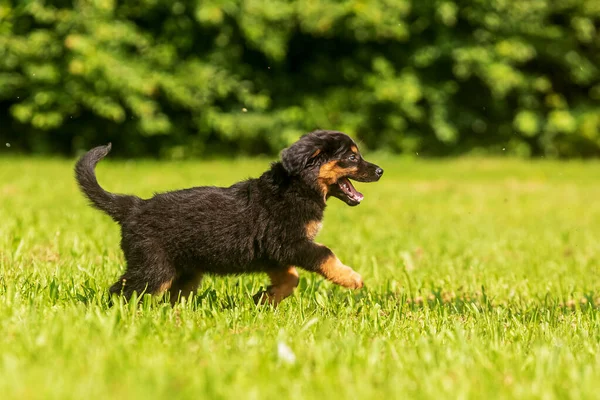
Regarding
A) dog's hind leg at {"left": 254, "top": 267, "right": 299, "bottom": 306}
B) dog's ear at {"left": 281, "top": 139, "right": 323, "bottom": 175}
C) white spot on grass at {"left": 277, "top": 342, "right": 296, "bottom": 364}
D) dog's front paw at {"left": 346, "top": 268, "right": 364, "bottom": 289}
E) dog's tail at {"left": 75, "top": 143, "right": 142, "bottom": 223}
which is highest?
dog's ear at {"left": 281, "top": 139, "right": 323, "bottom": 175}

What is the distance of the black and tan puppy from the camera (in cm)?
421

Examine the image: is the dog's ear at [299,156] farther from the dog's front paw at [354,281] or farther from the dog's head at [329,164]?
the dog's front paw at [354,281]

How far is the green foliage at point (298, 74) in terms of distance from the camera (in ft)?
53.7

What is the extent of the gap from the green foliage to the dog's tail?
11692 millimetres

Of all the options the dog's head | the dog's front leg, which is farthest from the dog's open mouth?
the dog's front leg

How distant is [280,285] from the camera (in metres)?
4.58

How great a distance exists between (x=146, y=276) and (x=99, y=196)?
56cm

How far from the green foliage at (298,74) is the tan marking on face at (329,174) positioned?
1194cm

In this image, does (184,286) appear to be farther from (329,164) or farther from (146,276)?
(329,164)

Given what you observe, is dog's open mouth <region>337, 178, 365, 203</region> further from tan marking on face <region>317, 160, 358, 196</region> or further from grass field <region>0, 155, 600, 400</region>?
grass field <region>0, 155, 600, 400</region>

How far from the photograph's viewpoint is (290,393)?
2.64m

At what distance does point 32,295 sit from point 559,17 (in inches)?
721

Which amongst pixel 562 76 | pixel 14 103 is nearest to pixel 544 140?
pixel 562 76

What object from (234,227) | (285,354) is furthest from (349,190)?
(285,354)
